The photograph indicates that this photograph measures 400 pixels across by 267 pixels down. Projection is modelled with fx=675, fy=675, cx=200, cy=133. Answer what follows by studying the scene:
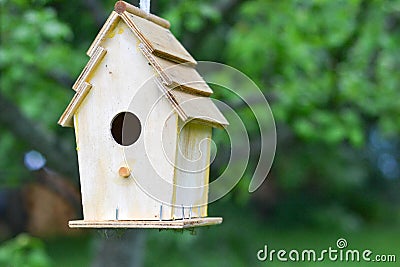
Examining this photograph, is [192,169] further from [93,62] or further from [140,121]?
[93,62]

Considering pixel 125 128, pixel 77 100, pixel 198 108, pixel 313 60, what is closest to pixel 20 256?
pixel 125 128

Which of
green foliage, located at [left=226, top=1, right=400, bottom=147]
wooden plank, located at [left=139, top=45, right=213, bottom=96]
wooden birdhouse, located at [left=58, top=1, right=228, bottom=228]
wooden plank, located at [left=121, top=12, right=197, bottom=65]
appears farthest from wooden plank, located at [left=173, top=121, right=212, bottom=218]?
green foliage, located at [left=226, top=1, right=400, bottom=147]

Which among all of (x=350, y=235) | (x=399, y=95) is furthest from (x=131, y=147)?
(x=350, y=235)

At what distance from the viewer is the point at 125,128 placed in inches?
95.0

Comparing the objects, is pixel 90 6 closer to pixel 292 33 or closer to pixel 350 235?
pixel 292 33

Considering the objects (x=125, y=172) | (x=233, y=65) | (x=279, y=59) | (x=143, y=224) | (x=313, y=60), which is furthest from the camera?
(x=313, y=60)

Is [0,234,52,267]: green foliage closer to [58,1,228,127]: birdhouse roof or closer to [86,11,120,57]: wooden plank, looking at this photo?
[58,1,228,127]: birdhouse roof

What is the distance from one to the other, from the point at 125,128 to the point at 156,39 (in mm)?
463

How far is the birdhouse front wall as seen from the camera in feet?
6.61

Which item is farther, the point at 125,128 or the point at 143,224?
the point at 125,128

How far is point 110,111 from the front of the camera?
2.08 metres

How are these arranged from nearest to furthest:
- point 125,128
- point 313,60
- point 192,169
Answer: point 192,169 < point 125,128 < point 313,60

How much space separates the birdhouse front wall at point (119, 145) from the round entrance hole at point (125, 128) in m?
0.09

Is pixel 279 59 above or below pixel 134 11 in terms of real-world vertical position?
above
